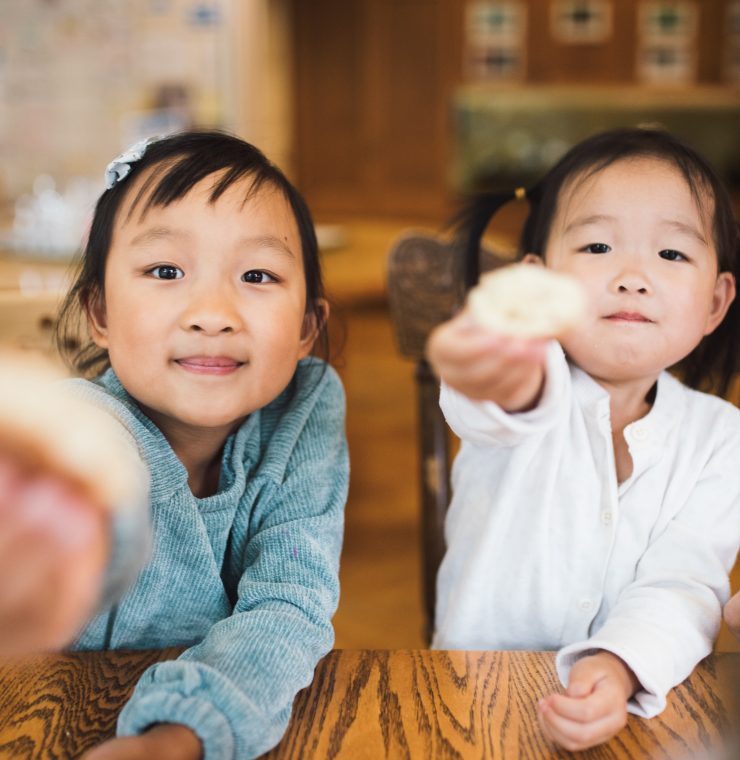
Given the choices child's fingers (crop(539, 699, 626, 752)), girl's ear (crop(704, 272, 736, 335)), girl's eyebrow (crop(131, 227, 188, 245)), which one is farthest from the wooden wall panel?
child's fingers (crop(539, 699, 626, 752))

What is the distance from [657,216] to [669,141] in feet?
0.37

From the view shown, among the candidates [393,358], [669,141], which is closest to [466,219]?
[669,141]

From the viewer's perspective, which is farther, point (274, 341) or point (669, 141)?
point (669, 141)

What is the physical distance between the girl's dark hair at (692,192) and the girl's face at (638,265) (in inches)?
0.8

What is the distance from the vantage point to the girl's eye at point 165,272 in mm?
790

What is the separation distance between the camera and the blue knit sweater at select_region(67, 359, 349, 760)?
632 mm

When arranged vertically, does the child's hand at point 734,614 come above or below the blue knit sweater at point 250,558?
below

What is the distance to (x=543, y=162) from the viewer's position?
5.65 metres

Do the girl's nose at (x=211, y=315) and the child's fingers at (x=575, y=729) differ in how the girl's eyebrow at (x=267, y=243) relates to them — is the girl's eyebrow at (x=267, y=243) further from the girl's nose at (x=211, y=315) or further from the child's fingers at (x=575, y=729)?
the child's fingers at (x=575, y=729)

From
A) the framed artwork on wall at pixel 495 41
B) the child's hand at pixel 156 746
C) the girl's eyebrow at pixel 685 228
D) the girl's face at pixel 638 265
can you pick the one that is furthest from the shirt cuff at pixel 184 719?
the framed artwork on wall at pixel 495 41

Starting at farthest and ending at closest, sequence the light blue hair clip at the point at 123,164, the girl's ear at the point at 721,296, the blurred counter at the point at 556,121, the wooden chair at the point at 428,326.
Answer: the blurred counter at the point at 556,121 → the wooden chair at the point at 428,326 → the girl's ear at the point at 721,296 → the light blue hair clip at the point at 123,164

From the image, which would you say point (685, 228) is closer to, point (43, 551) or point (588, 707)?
point (588, 707)

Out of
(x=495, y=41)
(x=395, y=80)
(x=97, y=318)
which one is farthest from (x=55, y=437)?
(x=395, y=80)

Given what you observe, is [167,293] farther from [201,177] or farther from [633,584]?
[633,584]
